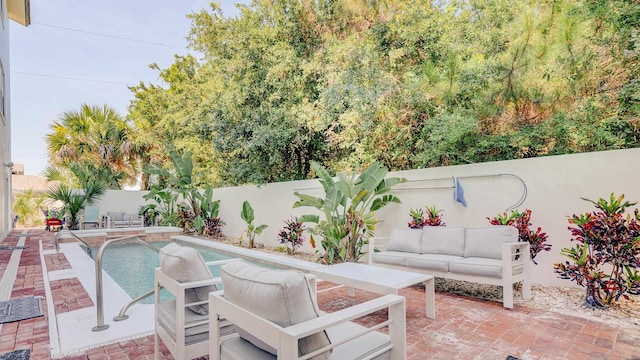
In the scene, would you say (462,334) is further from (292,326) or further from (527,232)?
(292,326)

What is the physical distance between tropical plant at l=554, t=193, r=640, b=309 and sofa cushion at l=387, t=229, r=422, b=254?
77.1 inches

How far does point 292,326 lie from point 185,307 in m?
1.23

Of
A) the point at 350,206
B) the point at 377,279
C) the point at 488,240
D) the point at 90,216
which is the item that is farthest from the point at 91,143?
the point at 488,240

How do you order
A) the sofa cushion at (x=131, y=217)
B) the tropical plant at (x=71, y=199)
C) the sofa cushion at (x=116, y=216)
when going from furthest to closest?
the sofa cushion at (x=131, y=217) < the sofa cushion at (x=116, y=216) < the tropical plant at (x=71, y=199)

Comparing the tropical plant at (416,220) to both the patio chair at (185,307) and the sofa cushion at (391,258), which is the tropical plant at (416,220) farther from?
the patio chair at (185,307)

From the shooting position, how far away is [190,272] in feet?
8.68

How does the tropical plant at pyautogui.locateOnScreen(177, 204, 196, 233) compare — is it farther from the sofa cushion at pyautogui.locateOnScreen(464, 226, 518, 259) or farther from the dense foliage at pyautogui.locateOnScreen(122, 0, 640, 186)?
the sofa cushion at pyautogui.locateOnScreen(464, 226, 518, 259)

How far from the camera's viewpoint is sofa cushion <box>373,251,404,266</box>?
207 inches

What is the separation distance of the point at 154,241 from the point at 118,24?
959 cm

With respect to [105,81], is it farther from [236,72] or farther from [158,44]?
[236,72]

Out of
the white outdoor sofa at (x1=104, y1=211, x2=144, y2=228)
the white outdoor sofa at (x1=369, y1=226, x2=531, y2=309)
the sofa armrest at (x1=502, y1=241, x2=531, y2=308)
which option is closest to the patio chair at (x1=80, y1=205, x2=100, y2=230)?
the white outdoor sofa at (x1=104, y1=211, x2=144, y2=228)

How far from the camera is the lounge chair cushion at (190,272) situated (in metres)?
2.63

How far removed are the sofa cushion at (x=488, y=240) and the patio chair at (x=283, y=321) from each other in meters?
3.10

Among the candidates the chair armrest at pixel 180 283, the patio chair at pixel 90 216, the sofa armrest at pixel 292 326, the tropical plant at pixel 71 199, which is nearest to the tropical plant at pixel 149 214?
the patio chair at pixel 90 216
